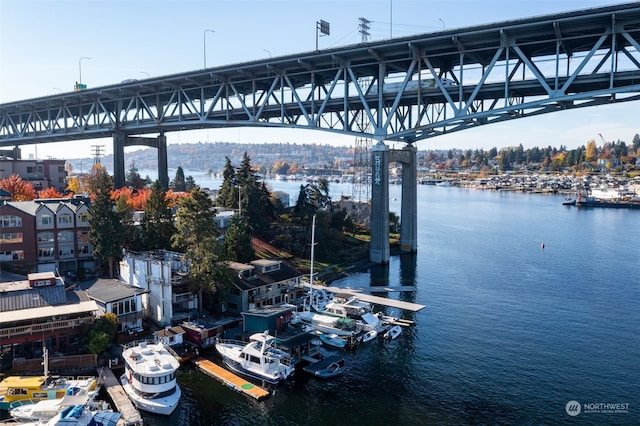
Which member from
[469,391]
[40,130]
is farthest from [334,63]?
[40,130]

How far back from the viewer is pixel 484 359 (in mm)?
27141

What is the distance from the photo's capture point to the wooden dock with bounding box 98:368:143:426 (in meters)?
20.6

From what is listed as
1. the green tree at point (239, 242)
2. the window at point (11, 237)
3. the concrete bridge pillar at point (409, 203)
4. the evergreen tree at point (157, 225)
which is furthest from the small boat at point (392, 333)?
the window at point (11, 237)

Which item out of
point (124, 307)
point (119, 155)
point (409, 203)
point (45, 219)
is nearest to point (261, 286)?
point (124, 307)

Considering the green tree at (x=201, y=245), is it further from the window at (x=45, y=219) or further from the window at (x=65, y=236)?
the window at (x=45, y=219)

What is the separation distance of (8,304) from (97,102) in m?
51.4

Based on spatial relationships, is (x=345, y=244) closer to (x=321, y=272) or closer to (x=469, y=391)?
(x=321, y=272)

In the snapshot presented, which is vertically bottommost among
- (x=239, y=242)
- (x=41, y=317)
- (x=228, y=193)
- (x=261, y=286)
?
(x=261, y=286)

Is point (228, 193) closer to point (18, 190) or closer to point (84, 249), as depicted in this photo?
point (84, 249)

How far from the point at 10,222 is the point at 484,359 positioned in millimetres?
33722

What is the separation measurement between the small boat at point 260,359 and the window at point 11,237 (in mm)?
20011

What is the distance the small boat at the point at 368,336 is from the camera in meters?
30.2

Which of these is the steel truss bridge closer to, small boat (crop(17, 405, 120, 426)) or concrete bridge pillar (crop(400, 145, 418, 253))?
concrete bridge pillar (crop(400, 145, 418, 253))

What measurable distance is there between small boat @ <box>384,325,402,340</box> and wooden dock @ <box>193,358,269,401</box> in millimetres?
9716
